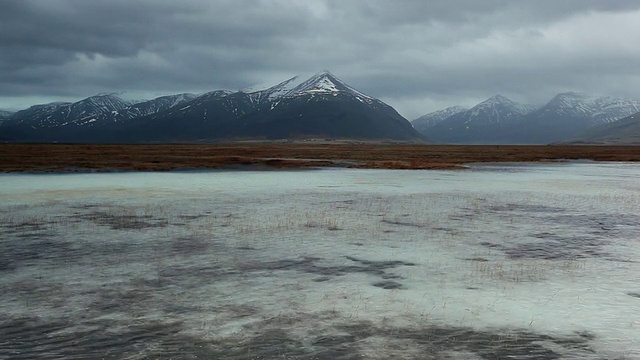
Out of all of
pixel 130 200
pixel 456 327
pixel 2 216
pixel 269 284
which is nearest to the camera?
pixel 456 327

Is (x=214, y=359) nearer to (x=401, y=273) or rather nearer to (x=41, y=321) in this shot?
(x=41, y=321)

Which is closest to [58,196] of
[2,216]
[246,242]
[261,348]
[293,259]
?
[2,216]

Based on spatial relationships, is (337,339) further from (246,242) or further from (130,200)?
(130,200)

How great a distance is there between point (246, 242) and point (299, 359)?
997 centimetres

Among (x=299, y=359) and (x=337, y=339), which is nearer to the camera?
(x=299, y=359)

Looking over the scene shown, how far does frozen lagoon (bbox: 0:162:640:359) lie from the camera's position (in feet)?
30.9

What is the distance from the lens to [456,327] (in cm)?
1027

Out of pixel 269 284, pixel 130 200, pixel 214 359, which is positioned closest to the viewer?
pixel 214 359

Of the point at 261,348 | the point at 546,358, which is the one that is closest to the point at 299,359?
the point at 261,348

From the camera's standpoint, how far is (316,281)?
1345cm

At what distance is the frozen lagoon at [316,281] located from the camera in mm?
9406

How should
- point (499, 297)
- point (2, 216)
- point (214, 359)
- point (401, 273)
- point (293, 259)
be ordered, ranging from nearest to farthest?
point (214, 359) < point (499, 297) < point (401, 273) < point (293, 259) < point (2, 216)

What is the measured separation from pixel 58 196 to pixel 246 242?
18.3 m

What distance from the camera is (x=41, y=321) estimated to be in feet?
33.8
